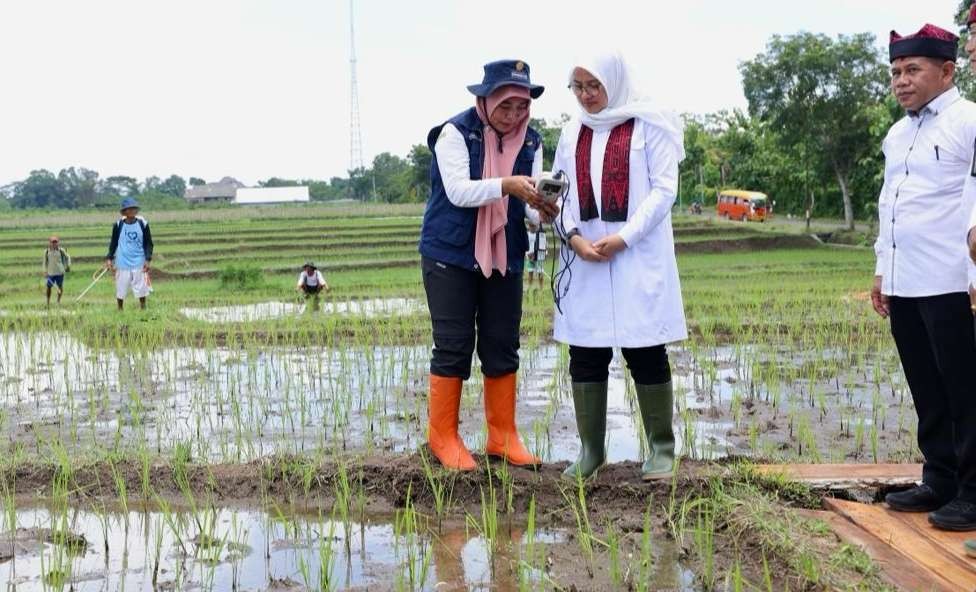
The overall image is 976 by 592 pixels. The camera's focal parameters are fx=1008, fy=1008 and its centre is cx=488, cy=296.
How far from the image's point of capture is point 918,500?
2963mm

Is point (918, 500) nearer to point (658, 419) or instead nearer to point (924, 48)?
point (658, 419)

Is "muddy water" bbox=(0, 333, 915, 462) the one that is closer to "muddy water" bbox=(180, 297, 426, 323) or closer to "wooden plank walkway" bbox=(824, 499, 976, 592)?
"wooden plank walkway" bbox=(824, 499, 976, 592)

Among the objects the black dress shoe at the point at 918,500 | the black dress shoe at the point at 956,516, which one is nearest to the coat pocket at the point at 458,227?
the black dress shoe at the point at 918,500

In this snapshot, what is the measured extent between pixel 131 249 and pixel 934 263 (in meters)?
8.89

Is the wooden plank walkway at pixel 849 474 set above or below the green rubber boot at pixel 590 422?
below

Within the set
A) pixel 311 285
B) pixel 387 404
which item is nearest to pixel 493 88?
pixel 387 404

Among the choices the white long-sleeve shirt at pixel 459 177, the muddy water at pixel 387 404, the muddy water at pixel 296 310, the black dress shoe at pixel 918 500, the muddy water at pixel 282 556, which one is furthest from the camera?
the muddy water at pixel 296 310

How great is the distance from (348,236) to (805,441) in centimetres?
2061

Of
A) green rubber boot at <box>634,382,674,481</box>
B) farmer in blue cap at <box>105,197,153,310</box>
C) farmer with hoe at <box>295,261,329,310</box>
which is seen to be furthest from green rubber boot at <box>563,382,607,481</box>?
Answer: farmer in blue cap at <box>105,197,153,310</box>

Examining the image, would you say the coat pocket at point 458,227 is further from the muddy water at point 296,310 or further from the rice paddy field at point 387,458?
the muddy water at point 296,310

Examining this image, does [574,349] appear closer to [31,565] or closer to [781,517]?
[781,517]

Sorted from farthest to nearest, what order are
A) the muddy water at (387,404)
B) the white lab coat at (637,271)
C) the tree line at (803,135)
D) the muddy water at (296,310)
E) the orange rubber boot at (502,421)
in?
1. the tree line at (803,135)
2. the muddy water at (296,310)
3. the muddy water at (387,404)
4. the orange rubber boot at (502,421)
5. the white lab coat at (637,271)

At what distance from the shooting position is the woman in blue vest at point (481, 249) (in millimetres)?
3523

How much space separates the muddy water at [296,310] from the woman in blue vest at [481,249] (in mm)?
5632
